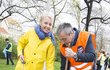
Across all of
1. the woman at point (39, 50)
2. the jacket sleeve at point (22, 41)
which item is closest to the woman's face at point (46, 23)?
the woman at point (39, 50)

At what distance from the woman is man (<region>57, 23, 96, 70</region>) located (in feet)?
2.08

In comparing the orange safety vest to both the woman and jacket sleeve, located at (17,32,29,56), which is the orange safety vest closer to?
the woman

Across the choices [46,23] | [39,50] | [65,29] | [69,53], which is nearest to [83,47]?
[69,53]

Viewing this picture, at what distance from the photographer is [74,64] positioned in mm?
5215

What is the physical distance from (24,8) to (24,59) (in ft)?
92.1

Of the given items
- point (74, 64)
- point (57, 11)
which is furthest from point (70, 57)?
point (57, 11)

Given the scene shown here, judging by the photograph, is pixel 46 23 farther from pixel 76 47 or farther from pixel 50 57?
pixel 76 47

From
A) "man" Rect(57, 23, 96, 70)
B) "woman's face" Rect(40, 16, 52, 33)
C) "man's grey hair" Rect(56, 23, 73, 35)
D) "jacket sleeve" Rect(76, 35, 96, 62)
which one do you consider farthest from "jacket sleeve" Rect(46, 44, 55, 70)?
"man's grey hair" Rect(56, 23, 73, 35)

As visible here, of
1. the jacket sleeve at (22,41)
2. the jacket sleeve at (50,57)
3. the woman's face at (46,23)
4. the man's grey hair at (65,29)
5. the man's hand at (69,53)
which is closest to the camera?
the man's grey hair at (65,29)

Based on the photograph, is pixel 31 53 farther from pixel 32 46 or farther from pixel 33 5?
pixel 33 5

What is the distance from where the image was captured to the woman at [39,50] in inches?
230

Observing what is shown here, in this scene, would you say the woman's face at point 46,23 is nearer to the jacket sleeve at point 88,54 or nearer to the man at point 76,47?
the man at point 76,47

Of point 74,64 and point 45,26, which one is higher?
point 45,26

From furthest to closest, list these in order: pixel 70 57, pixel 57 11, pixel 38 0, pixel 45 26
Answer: pixel 57 11 → pixel 38 0 → pixel 45 26 → pixel 70 57
